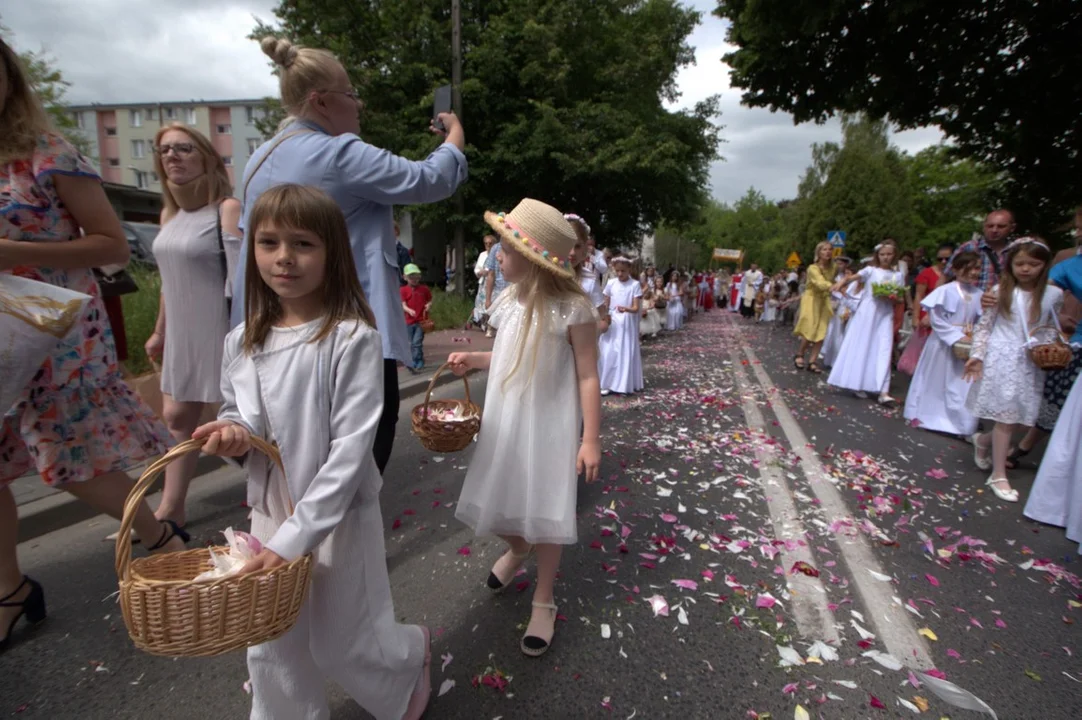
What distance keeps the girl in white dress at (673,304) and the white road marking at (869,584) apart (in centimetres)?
1247

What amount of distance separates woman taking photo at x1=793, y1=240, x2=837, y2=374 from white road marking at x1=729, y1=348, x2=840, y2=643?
18.0ft

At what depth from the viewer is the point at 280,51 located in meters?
2.21

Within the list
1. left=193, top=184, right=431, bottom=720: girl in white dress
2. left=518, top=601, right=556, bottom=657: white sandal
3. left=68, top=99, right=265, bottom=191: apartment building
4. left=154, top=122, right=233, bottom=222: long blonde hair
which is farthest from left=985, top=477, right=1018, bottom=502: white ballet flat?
left=68, top=99, right=265, bottom=191: apartment building

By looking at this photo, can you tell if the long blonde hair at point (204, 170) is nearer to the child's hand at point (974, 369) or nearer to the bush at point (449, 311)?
the child's hand at point (974, 369)

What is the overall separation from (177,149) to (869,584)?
4151mm

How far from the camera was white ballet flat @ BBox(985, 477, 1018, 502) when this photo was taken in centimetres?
425

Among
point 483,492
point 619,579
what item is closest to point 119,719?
point 483,492

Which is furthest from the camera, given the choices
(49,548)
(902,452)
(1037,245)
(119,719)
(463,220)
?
(463,220)

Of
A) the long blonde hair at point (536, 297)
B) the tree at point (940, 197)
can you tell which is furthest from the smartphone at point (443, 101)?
the tree at point (940, 197)

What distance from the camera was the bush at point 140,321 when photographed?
6410mm

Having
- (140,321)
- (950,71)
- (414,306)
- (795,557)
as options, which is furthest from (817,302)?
(140,321)

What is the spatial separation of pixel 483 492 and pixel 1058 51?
1063 cm

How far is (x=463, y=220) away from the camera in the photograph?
1822 cm

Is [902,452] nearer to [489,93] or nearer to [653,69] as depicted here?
[489,93]
